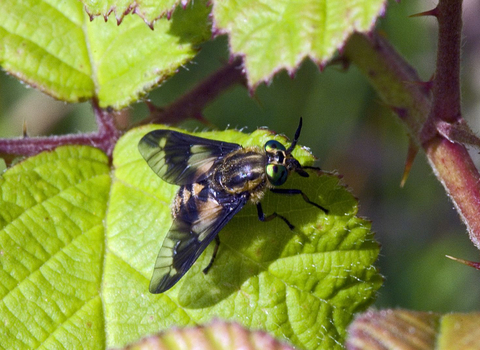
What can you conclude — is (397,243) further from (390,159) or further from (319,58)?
(319,58)

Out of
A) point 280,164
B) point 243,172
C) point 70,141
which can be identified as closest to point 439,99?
point 280,164

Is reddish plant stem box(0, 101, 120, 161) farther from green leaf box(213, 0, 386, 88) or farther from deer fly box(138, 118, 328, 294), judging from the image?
green leaf box(213, 0, 386, 88)

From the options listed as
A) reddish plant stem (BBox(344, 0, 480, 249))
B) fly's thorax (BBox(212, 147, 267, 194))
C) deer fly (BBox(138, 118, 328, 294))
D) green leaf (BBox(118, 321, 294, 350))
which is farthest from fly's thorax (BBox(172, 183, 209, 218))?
green leaf (BBox(118, 321, 294, 350))

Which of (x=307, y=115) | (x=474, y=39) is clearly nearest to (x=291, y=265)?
(x=307, y=115)

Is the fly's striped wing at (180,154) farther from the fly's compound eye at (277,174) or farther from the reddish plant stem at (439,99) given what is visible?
the reddish plant stem at (439,99)

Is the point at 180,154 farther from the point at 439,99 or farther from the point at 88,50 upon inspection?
the point at 439,99

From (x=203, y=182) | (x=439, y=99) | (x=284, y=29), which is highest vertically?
(x=284, y=29)

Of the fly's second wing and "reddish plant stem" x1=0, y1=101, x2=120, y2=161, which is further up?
"reddish plant stem" x1=0, y1=101, x2=120, y2=161
